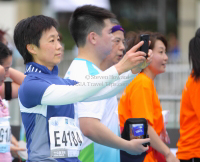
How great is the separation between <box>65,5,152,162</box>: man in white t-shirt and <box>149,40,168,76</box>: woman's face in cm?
77

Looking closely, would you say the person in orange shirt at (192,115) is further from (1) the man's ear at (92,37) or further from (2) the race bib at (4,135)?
(2) the race bib at (4,135)

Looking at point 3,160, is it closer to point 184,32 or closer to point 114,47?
point 114,47

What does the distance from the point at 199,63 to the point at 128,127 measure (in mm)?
1086

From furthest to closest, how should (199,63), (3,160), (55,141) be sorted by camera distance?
(199,63)
(3,160)
(55,141)

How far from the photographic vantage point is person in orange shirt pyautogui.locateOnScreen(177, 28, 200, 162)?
12.1 feet

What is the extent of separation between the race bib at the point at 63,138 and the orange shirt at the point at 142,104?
97 cm

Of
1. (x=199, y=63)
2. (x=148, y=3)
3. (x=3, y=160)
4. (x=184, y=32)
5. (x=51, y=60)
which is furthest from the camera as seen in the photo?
(x=148, y=3)

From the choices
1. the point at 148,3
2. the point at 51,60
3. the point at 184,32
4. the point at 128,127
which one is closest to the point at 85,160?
the point at 128,127

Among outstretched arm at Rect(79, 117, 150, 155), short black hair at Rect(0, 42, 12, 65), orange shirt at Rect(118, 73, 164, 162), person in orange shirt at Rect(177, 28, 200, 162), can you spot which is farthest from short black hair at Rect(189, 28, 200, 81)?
short black hair at Rect(0, 42, 12, 65)

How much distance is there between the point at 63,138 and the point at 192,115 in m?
1.62

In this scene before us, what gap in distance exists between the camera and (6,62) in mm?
3666

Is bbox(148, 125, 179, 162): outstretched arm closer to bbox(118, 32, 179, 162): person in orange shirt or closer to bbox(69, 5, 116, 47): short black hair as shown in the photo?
bbox(118, 32, 179, 162): person in orange shirt

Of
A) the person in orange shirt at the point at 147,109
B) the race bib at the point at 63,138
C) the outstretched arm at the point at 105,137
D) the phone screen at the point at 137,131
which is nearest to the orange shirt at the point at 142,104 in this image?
the person in orange shirt at the point at 147,109

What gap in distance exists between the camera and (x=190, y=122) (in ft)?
12.5
